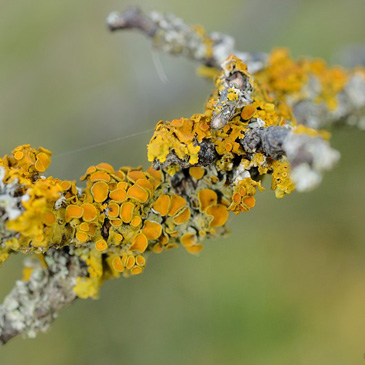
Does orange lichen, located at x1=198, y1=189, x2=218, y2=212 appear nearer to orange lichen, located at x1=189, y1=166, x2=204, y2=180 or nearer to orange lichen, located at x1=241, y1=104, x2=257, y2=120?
orange lichen, located at x1=189, y1=166, x2=204, y2=180

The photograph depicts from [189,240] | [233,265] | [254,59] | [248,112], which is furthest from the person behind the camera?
[233,265]

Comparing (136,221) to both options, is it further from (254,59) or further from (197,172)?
(254,59)

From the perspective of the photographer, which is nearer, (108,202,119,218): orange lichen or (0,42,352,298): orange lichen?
(0,42,352,298): orange lichen

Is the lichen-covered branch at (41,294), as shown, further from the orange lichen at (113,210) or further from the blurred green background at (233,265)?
the blurred green background at (233,265)

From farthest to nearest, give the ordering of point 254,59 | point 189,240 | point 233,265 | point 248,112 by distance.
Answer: point 233,265, point 254,59, point 189,240, point 248,112

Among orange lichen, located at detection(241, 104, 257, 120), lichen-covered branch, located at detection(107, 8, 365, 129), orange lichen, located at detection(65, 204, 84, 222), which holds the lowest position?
orange lichen, located at detection(65, 204, 84, 222)

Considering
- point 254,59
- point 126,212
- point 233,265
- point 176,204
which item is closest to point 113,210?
point 126,212

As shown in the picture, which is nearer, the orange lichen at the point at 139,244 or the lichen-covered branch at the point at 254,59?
the orange lichen at the point at 139,244

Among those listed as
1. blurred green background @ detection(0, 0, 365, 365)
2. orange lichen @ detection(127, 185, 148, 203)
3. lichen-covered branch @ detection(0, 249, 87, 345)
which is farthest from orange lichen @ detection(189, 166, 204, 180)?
blurred green background @ detection(0, 0, 365, 365)

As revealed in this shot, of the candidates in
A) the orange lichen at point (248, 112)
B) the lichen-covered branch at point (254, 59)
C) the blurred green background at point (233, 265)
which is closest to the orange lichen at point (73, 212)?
the orange lichen at point (248, 112)
